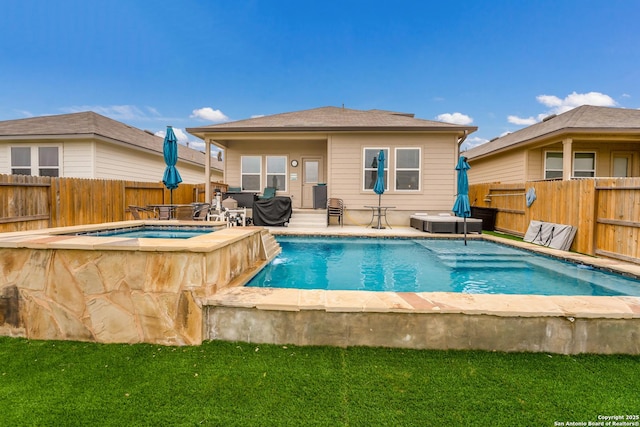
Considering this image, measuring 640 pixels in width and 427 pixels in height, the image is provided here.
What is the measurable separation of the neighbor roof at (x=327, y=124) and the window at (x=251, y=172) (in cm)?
154

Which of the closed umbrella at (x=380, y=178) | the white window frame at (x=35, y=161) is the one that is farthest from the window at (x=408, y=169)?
the white window frame at (x=35, y=161)

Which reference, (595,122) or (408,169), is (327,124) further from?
(595,122)

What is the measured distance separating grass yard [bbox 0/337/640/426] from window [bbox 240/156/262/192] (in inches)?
426

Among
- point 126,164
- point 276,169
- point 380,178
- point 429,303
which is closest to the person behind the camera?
point 429,303

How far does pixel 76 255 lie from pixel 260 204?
788 centimetres

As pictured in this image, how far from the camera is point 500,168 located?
15672mm

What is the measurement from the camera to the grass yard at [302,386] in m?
2.01

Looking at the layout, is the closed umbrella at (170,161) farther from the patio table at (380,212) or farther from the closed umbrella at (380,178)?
the patio table at (380,212)

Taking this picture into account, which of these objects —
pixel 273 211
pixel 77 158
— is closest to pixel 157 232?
pixel 273 211

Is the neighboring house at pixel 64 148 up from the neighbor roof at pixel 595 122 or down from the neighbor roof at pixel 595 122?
down

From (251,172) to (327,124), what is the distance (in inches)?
153

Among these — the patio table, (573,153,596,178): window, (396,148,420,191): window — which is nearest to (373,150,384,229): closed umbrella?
the patio table

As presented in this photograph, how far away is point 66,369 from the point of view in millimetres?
2537

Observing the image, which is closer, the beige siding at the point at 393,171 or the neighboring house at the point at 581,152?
the beige siding at the point at 393,171
